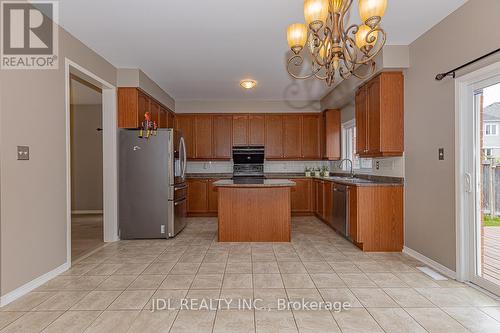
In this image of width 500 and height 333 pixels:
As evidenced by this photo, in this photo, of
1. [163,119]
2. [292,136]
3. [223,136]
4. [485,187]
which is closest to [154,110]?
[163,119]

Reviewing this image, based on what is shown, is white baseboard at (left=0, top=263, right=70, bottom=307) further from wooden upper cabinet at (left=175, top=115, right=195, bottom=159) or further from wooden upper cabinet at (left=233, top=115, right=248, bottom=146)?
wooden upper cabinet at (left=233, top=115, right=248, bottom=146)

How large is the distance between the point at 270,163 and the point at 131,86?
3.69 metres

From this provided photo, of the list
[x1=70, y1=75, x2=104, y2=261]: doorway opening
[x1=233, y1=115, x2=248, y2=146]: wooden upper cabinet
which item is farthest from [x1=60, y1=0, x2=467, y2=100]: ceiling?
[x1=70, y1=75, x2=104, y2=261]: doorway opening

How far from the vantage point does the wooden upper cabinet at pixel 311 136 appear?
7.11 m

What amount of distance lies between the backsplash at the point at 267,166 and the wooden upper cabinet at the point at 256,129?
0.61 m

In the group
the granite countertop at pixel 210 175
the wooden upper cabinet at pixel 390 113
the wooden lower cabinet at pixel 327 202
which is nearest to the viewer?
the wooden upper cabinet at pixel 390 113

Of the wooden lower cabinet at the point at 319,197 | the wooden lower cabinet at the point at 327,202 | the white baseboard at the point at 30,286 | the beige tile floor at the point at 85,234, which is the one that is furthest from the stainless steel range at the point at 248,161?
the white baseboard at the point at 30,286

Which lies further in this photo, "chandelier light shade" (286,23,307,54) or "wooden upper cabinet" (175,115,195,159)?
"wooden upper cabinet" (175,115,195,159)

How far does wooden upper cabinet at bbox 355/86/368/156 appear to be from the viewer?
14.6 ft

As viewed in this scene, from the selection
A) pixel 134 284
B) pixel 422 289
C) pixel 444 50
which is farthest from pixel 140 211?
pixel 444 50

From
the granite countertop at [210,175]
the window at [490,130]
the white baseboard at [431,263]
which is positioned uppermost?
the window at [490,130]

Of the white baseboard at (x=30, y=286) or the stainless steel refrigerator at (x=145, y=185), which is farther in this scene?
the stainless steel refrigerator at (x=145, y=185)

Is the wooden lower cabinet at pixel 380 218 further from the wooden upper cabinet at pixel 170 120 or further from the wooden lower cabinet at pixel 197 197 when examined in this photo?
the wooden upper cabinet at pixel 170 120

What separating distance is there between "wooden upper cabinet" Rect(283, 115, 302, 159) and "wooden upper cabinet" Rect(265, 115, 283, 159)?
0.30ft
